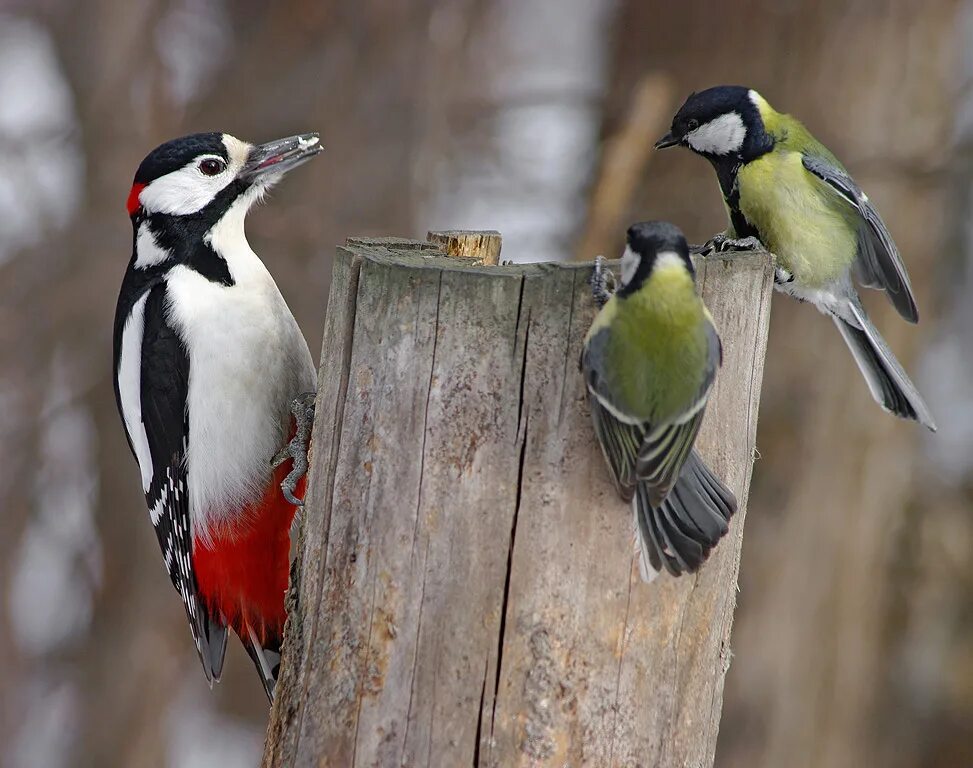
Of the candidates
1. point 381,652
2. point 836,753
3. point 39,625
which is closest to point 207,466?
point 381,652

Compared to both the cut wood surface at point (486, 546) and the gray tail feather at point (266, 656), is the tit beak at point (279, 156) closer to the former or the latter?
the cut wood surface at point (486, 546)

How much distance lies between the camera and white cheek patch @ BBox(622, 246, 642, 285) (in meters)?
2.24

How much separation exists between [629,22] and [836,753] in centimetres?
381

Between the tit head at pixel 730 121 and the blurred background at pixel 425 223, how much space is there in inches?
75.0

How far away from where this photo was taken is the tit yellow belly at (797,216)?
324cm

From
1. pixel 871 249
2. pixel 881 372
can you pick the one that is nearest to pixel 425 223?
pixel 871 249

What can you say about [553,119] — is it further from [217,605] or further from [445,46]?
[217,605]

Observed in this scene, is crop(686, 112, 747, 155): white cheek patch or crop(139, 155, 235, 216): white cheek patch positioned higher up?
crop(686, 112, 747, 155): white cheek patch

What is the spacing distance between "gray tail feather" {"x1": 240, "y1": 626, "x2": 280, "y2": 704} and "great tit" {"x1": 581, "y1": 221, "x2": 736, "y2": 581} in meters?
1.49

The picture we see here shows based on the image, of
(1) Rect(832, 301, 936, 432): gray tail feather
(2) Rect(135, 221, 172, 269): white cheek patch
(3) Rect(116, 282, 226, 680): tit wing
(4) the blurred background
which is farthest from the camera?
(4) the blurred background

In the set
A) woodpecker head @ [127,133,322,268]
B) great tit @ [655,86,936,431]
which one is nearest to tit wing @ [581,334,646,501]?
great tit @ [655,86,936,431]

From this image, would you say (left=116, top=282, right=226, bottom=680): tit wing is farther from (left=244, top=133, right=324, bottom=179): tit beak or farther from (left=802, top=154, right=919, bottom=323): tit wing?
(left=802, top=154, right=919, bottom=323): tit wing

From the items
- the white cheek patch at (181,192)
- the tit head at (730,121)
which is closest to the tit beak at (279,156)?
the white cheek patch at (181,192)

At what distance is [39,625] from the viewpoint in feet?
19.5
